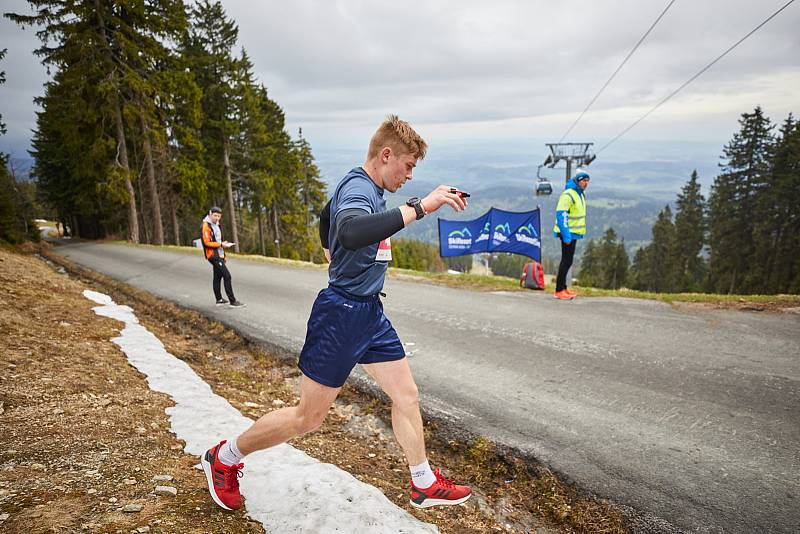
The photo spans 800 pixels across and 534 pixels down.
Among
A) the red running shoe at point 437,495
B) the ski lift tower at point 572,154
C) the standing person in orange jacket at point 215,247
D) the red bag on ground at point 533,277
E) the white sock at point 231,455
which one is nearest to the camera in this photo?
the white sock at point 231,455

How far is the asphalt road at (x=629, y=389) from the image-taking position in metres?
3.09

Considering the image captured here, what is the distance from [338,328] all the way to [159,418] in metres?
2.33

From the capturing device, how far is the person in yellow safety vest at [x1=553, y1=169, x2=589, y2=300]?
8.40 meters

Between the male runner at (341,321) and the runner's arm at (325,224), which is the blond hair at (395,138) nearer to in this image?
the male runner at (341,321)

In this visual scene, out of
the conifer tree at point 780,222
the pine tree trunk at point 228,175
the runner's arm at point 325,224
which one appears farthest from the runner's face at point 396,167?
the conifer tree at point 780,222

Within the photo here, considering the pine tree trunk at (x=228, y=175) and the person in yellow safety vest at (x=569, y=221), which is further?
the pine tree trunk at (x=228, y=175)

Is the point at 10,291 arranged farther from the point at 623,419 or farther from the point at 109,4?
the point at 109,4

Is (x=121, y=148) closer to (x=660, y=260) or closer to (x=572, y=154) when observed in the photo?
(x=572, y=154)

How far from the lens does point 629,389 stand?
4.60 metres

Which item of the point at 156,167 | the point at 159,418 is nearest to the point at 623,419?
the point at 159,418

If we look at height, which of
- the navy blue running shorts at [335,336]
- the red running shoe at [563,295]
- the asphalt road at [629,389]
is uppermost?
the navy blue running shorts at [335,336]

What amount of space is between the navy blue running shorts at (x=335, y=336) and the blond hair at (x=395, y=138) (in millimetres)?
876

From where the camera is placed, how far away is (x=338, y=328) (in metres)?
2.50

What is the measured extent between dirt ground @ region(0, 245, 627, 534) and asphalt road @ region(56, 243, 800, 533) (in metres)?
0.43
